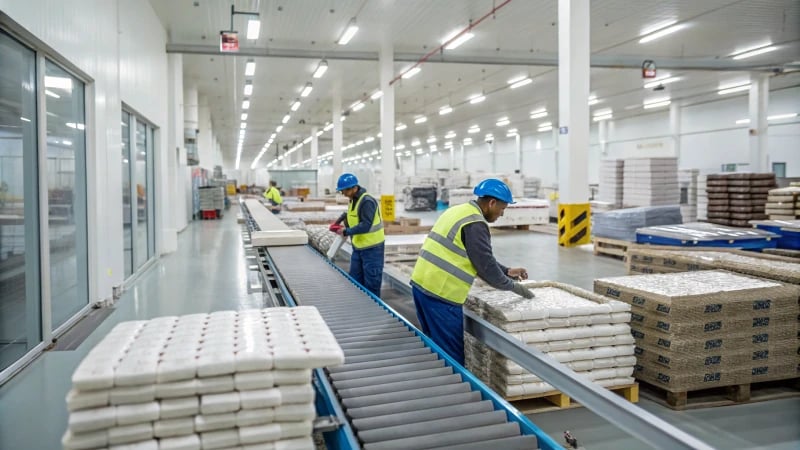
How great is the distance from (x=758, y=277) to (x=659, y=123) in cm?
2505

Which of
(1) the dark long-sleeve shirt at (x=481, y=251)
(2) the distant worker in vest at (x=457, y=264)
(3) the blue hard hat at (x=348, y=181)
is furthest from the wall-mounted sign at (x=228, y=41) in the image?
(1) the dark long-sleeve shirt at (x=481, y=251)

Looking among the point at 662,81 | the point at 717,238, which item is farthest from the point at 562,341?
the point at 662,81

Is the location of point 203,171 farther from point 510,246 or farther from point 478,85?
point 510,246

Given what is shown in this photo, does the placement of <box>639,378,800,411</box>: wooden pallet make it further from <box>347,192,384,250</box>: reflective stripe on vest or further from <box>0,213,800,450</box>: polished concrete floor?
<box>347,192,384,250</box>: reflective stripe on vest

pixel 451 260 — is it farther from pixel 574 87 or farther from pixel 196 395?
pixel 574 87

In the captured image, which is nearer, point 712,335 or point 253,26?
point 712,335

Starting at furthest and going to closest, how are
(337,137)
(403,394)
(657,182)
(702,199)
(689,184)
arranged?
(337,137), (689,184), (702,199), (657,182), (403,394)

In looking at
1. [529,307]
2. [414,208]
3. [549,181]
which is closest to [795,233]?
[529,307]

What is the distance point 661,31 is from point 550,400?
42.8ft

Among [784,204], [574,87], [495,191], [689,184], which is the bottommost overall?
[784,204]

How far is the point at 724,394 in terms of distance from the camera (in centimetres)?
410

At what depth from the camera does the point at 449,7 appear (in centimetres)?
1256

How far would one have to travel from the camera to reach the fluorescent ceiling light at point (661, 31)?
13.7m

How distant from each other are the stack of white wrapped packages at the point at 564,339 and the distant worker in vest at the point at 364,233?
1928mm
